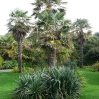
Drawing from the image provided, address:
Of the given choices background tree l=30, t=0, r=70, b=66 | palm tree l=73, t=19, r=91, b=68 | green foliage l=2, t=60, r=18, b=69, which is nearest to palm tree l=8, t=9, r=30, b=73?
background tree l=30, t=0, r=70, b=66

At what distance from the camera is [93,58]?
41.4 metres

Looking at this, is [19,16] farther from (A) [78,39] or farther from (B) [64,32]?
(A) [78,39]

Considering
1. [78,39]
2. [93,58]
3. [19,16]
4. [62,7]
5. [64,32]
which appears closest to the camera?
[64,32]

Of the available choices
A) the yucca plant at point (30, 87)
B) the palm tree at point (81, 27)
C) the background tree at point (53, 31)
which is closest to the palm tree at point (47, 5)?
the palm tree at point (81, 27)

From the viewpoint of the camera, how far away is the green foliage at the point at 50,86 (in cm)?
1209

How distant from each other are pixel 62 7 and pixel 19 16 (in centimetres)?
755

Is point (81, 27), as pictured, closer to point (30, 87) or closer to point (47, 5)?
point (47, 5)

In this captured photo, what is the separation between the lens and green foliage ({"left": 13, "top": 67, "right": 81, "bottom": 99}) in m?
12.1

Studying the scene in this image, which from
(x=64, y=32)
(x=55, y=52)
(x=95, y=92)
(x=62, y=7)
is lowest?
(x=95, y=92)

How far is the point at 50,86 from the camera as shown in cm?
1221

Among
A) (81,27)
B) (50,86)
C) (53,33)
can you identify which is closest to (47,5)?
(81,27)

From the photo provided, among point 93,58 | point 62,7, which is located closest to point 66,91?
point 62,7

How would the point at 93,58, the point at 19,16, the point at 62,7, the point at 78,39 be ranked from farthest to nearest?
the point at 93,58
the point at 78,39
the point at 62,7
the point at 19,16

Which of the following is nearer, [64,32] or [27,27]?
[64,32]
